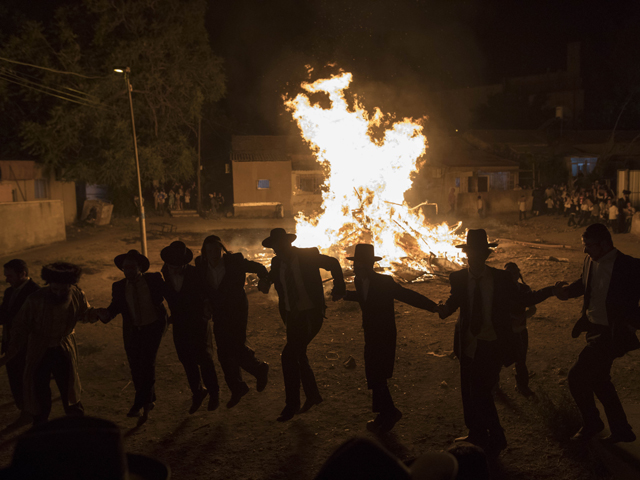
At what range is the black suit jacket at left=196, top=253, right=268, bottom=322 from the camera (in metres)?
4.89

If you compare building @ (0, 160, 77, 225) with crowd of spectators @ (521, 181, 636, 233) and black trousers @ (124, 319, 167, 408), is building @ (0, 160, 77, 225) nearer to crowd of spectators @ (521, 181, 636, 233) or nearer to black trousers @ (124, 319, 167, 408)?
black trousers @ (124, 319, 167, 408)

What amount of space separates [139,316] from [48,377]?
0.92m

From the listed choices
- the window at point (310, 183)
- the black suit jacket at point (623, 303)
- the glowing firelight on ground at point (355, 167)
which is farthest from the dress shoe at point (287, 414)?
the window at point (310, 183)

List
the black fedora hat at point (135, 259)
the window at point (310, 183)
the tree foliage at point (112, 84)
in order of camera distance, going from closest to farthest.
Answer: the black fedora hat at point (135, 259) < the tree foliage at point (112, 84) < the window at point (310, 183)

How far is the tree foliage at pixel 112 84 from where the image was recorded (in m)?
24.3

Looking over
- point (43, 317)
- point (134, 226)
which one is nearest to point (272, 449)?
point (43, 317)

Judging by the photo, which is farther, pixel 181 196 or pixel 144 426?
pixel 181 196

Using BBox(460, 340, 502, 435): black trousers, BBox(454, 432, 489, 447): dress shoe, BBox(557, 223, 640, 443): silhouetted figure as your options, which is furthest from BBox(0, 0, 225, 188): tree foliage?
BBox(557, 223, 640, 443): silhouetted figure

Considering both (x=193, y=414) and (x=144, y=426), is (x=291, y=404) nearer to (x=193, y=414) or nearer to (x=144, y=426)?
(x=193, y=414)

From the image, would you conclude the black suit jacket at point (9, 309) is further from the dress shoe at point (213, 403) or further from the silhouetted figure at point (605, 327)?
the silhouetted figure at point (605, 327)

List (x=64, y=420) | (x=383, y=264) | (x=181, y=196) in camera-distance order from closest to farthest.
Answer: (x=64, y=420) → (x=383, y=264) → (x=181, y=196)

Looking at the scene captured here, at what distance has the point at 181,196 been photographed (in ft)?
102

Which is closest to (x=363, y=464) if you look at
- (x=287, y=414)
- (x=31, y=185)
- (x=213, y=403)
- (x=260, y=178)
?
(x=287, y=414)

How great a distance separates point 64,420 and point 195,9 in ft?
96.2
